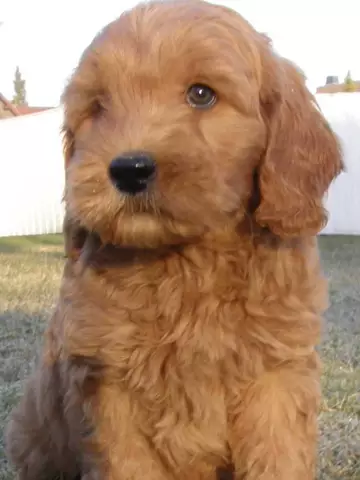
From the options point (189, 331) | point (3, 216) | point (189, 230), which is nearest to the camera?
point (189, 230)

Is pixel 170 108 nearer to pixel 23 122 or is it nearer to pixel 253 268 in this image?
pixel 253 268

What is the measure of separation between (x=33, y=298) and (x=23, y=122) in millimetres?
9384

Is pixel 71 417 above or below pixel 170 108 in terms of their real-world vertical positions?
below

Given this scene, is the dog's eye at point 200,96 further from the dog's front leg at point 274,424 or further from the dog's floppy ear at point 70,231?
the dog's front leg at point 274,424

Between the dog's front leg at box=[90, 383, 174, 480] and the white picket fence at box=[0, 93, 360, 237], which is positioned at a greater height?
the dog's front leg at box=[90, 383, 174, 480]

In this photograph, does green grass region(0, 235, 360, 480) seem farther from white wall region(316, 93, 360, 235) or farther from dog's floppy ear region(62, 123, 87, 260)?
white wall region(316, 93, 360, 235)

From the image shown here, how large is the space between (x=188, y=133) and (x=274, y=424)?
3.40 feet

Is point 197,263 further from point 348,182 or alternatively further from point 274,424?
point 348,182

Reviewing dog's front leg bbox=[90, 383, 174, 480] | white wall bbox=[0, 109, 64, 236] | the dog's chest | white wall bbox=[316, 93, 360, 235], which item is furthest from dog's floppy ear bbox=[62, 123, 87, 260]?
white wall bbox=[0, 109, 64, 236]

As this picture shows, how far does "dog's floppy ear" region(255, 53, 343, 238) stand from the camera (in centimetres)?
262

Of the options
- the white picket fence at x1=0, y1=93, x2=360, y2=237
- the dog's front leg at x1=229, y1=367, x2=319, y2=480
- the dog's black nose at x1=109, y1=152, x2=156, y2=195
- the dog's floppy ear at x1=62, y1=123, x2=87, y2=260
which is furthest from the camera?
the white picket fence at x1=0, y1=93, x2=360, y2=237

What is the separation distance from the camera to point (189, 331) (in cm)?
262

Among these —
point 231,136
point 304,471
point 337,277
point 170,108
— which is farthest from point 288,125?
point 337,277

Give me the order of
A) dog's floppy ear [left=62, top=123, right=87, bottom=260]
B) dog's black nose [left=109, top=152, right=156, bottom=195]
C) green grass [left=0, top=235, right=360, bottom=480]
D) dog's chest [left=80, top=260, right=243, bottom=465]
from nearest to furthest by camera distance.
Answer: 1. dog's black nose [left=109, top=152, right=156, bottom=195]
2. dog's chest [left=80, top=260, right=243, bottom=465]
3. dog's floppy ear [left=62, top=123, right=87, bottom=260]
4. green grass [left=0, top=235, right=360, bottom=480]
